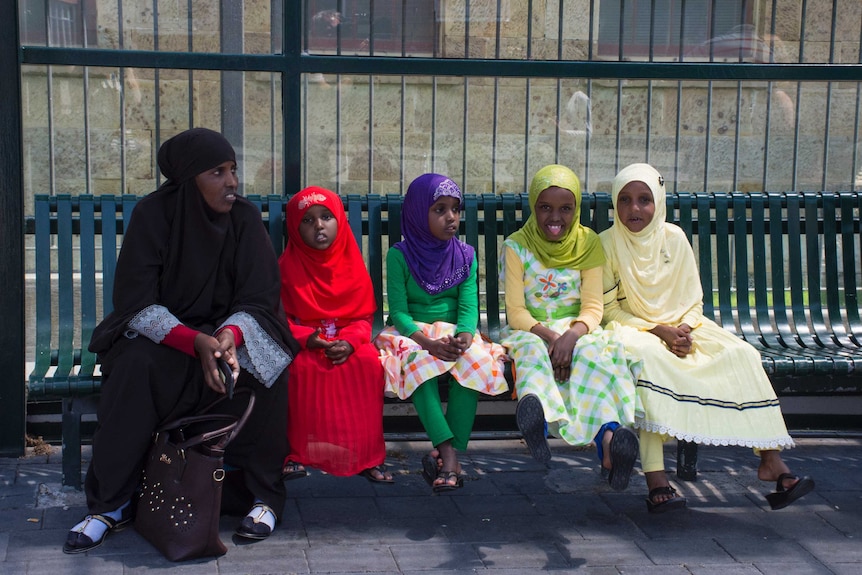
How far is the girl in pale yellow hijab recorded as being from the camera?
4.17 meters

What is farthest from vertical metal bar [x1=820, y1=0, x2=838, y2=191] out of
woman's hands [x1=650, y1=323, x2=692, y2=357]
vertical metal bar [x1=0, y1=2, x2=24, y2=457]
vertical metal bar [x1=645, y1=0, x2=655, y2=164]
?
vertical metal bar [x1=0, y1=2, x2=24, y2=457]

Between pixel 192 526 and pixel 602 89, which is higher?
pixel 602 89

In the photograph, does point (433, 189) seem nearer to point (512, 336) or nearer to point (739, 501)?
point (512, 336)

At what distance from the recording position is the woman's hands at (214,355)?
3.90 meters

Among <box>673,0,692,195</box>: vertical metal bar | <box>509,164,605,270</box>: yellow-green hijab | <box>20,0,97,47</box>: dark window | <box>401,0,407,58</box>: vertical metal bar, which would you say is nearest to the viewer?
<box>509,164,605,270</box>: yellow-green hijab

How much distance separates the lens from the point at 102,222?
4.68m

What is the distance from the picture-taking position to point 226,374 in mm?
3943

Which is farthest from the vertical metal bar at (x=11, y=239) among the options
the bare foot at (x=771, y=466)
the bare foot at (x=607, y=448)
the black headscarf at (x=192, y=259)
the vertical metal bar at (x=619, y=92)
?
the bare foot at (x=771, y=466)

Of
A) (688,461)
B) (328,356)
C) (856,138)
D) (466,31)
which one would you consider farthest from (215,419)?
(856,138)

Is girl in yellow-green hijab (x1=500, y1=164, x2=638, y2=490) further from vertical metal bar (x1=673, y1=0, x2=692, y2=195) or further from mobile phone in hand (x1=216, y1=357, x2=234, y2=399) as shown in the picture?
vertical metal bar (x1=673, y1=0, x2=692, y2=195)

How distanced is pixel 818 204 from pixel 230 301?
9.18 ft

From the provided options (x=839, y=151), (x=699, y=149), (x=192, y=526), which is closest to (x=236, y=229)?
(x=192, y=526)

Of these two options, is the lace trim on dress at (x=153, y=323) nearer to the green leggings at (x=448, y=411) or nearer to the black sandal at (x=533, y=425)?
the green leggings at (x=448, y=411)

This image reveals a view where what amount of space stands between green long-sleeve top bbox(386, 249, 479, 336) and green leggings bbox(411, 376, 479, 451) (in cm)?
33
